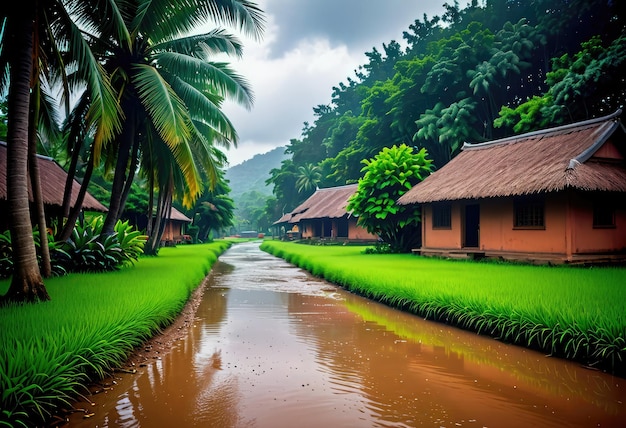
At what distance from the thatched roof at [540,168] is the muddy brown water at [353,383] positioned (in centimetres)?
764

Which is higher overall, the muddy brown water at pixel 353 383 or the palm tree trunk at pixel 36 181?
the palm tree trunk at pixel 36 181

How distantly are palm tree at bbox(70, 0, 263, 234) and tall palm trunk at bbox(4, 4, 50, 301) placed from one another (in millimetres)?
1675

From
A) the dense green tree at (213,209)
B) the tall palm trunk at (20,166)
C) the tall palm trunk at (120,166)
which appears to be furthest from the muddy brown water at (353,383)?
the dense green tree at (213,209)

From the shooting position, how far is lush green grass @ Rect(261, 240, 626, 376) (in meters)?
Answer: 5.09

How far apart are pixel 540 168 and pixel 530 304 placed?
875cm

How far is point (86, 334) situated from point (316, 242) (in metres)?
30.5

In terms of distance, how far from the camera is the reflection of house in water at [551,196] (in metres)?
12.6

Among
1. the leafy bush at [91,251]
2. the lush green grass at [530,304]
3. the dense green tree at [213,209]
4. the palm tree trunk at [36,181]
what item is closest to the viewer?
the lush green grass at [530,304]

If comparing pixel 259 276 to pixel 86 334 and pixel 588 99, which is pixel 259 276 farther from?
pixel 588 99

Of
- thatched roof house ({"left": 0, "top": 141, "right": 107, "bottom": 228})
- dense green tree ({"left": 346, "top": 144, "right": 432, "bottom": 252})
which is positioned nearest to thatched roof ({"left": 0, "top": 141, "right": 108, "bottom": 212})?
thatched roof house ({"left": 0, "top": 141, "right": 107, "bottom": 228})

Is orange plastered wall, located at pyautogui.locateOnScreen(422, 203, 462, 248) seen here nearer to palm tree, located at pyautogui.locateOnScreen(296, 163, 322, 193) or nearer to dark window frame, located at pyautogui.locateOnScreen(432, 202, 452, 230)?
dark window frame, located at pyautogui.locateOnScreen(432, 202, 452, 230)

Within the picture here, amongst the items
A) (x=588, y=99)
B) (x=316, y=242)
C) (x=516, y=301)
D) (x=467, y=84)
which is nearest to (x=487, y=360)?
(x=516, y=301)

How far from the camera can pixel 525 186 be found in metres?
12.8

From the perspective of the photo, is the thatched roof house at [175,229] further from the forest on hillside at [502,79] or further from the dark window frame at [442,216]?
the dark window frame at [442,216]
